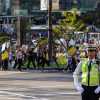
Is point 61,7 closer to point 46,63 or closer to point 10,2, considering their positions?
point 10,2

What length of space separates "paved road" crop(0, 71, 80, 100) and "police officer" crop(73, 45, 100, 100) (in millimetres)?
7423

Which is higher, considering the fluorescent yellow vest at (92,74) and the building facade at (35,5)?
the fluorescent yellow vest at (92,74)

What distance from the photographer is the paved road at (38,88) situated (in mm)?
17141

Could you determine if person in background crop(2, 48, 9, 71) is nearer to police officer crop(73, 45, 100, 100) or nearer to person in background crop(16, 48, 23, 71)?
person in background crop(16, 48, 23, 71)

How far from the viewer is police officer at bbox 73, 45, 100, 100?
362 inches

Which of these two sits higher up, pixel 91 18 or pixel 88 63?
pixel 88 63

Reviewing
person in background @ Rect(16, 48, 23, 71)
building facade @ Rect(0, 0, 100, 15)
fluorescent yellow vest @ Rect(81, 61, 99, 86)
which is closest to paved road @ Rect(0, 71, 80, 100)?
person in background @ Rect(16, 48, 23, 71)

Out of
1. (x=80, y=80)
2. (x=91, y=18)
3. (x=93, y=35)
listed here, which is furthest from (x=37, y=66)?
(x=91, y=18)

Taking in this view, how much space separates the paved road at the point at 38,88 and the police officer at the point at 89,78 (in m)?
7.42

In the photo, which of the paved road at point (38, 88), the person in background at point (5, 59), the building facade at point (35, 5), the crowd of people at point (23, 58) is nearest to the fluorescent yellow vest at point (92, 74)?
the paved road at point (38, 88)

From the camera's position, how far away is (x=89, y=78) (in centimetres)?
931

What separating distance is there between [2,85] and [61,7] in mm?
60271

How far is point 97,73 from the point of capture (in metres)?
9.33

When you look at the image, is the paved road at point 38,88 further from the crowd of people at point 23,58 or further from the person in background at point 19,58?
the crowd of people at point 23,58
